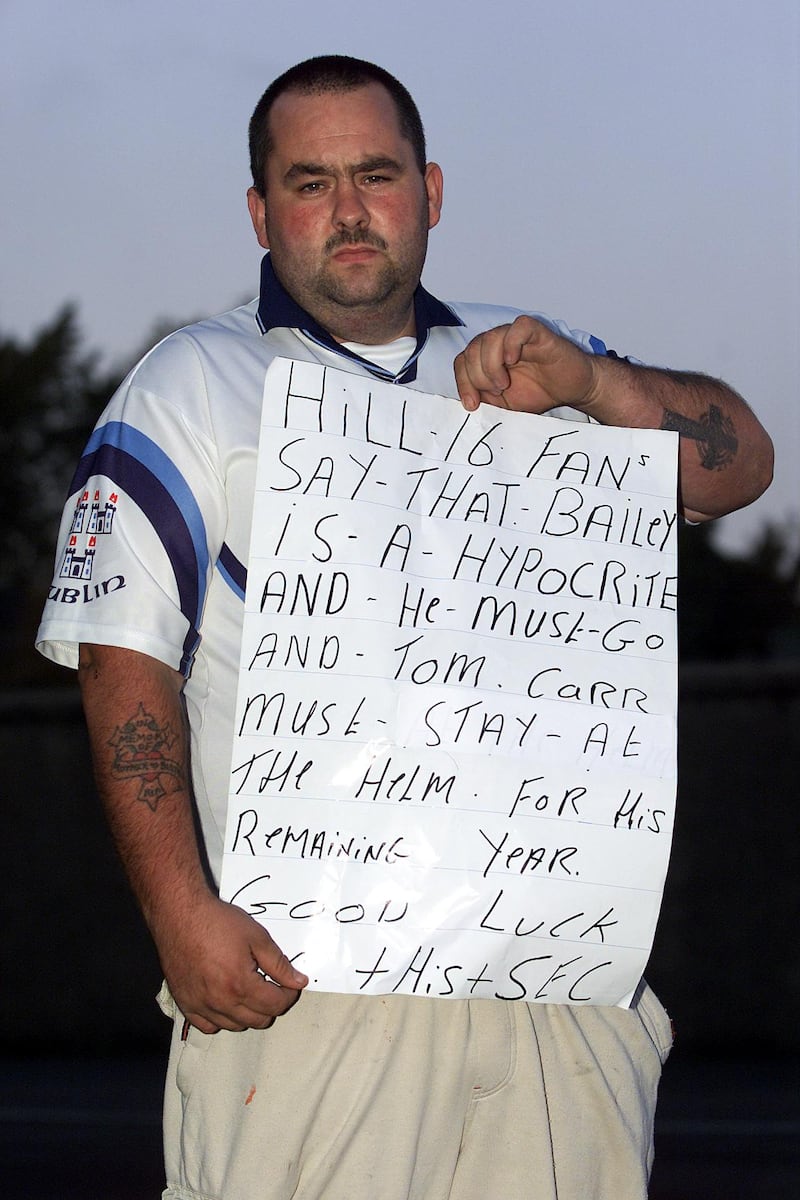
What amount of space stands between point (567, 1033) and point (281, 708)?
0.62 metres

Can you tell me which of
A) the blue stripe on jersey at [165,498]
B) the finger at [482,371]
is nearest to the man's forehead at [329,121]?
the finger at [482,371]

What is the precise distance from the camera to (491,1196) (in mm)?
2111

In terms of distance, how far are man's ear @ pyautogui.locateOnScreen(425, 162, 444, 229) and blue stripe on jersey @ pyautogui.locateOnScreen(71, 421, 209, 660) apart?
696 mm

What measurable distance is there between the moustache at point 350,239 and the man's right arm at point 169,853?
0.65 metres

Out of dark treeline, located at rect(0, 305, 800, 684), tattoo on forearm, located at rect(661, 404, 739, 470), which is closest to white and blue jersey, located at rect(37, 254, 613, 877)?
tattoo on forearm, located at rect(661, 404, 739, 470)

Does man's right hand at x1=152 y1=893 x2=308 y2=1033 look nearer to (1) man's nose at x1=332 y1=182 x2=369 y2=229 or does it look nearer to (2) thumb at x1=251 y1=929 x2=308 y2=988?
(2) thumb at x1=251 y1=929 x2=308 y2=988

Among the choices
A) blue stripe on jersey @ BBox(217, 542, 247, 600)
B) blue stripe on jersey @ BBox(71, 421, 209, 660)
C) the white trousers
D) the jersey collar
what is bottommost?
the white trousers

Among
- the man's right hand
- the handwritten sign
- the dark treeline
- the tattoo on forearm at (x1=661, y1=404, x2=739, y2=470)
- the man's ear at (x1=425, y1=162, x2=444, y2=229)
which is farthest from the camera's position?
the dark treeline

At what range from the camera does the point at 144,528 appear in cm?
200

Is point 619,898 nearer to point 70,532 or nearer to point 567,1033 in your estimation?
point 567,1033

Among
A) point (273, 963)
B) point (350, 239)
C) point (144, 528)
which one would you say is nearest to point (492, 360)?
point (350, 239)

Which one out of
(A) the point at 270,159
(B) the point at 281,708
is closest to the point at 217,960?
(B) the point at 281,708

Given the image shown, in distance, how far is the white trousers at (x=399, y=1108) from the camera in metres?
2.04

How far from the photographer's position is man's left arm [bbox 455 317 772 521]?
214 centimetres
